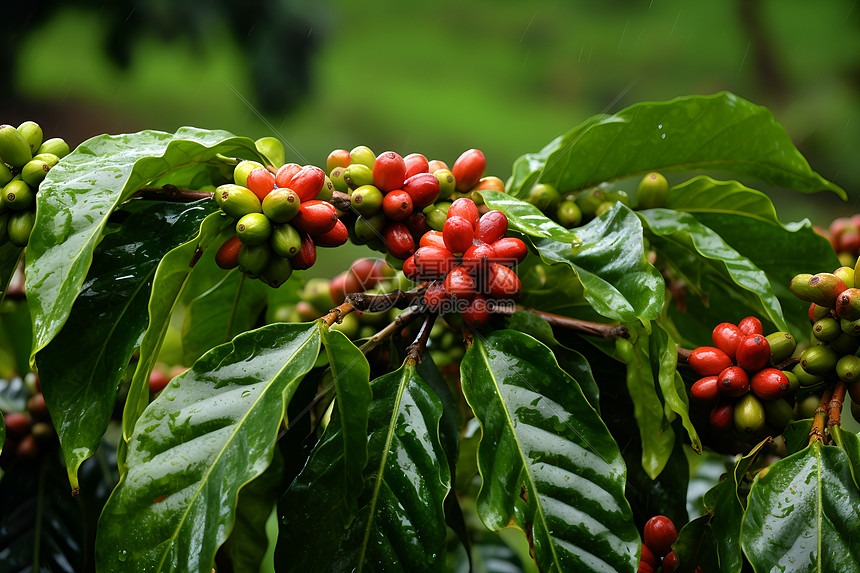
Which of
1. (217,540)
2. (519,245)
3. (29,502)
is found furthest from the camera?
(29,502)

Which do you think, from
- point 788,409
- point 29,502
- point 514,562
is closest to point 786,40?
point 514,562

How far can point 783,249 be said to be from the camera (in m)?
0.71

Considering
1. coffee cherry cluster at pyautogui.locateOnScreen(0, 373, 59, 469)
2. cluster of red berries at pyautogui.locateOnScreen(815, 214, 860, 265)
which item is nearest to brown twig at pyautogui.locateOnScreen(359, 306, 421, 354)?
coffee cherry cluster at pyautogui.locateOnScreen(0, 373, 59, 469)

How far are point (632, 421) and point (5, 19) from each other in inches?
165

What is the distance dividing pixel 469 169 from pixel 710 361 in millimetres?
287

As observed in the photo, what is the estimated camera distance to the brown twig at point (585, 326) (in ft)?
1.94

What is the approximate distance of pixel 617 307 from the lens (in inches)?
20.5

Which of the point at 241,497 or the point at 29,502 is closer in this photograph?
the point at 241,497

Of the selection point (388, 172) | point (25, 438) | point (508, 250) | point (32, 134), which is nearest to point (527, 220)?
point (508, 250)

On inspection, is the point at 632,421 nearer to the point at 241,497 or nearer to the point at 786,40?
the point at 241,497

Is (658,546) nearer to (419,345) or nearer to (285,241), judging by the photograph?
(419,345)

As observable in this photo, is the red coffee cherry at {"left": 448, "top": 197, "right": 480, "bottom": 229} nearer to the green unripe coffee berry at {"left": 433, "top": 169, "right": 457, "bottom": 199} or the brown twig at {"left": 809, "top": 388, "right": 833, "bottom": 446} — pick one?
the green unripe coffee berry at {"left": 433, "top": 169, "right": 457, "bottom": 199}

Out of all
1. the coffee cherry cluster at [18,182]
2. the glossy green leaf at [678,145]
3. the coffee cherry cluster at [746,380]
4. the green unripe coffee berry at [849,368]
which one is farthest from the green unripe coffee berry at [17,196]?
→ the green unripe coffee berry at [849,368]

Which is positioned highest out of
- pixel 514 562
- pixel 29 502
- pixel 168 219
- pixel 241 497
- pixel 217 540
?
pixel 168 219
